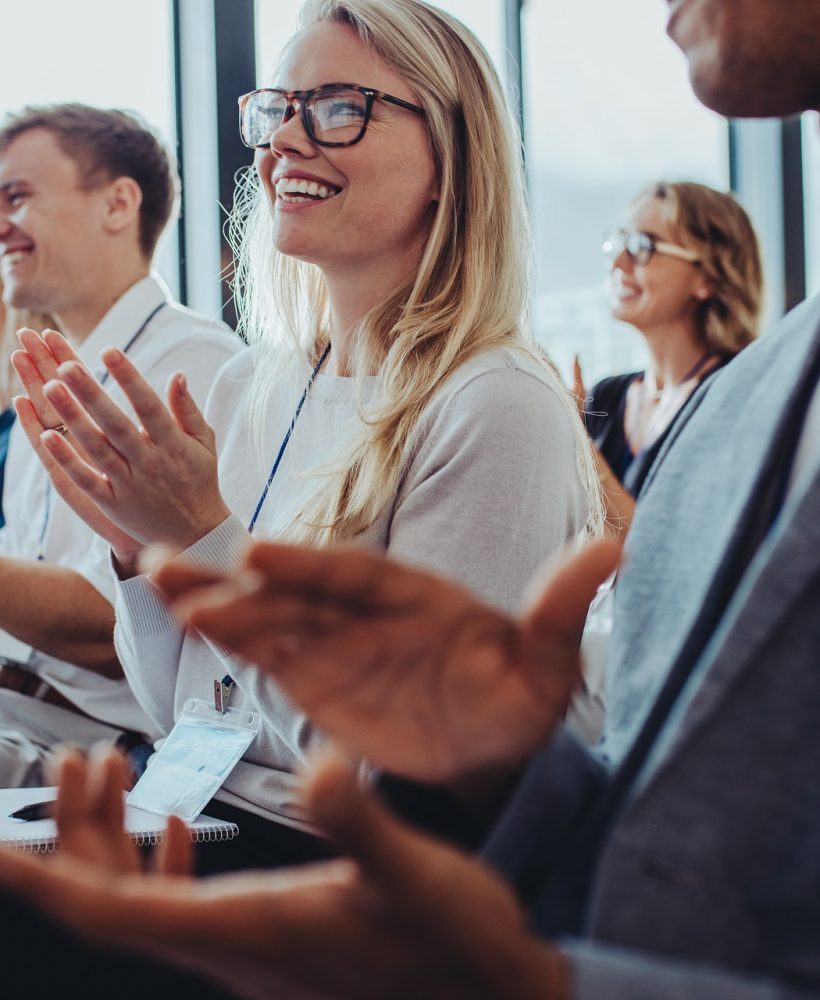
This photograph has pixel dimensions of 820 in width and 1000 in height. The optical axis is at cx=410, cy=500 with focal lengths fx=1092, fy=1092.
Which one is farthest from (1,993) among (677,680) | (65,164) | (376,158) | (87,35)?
(87,35)

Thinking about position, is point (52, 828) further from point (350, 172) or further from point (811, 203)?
point (811, 203)

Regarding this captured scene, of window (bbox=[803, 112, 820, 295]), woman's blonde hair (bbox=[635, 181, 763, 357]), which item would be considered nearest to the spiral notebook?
woman's blonde hair (bbox=[635, 181, 763, 357])

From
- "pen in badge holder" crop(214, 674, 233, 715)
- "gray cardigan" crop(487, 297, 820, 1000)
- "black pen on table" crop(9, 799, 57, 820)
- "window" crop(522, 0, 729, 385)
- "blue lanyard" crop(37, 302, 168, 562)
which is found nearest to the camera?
"gray cardigan" crop(487, 297, 820, 1000)

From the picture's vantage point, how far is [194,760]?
1.36 m

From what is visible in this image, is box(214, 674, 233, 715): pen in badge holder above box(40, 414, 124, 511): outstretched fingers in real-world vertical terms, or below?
below

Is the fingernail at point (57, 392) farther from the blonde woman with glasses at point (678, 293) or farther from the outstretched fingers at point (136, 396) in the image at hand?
the blonde woman with glasses at point (678, 293)

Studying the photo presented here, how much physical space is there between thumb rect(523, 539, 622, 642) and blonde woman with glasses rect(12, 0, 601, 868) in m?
0.57

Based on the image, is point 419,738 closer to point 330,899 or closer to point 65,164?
point 330,899

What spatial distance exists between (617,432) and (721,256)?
0.54 meters

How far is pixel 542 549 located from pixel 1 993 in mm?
693

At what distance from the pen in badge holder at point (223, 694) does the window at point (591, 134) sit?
7.45 feet

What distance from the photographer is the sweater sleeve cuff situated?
1.20 meters

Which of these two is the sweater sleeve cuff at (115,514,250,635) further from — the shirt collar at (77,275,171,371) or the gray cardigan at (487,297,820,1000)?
the shirt collar at (77,275,171,371)

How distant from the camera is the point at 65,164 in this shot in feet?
7.56
